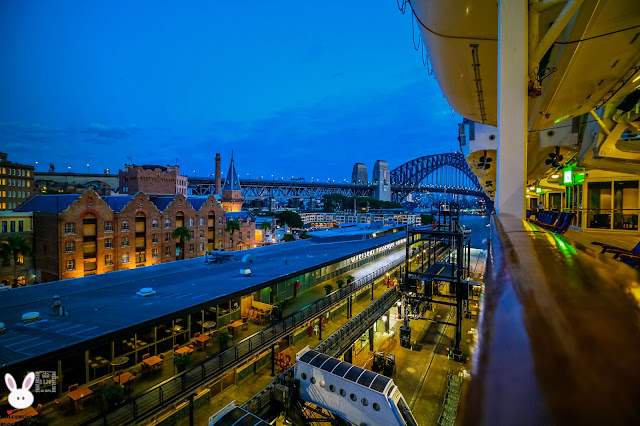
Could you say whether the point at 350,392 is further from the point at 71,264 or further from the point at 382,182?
the point at 382,182

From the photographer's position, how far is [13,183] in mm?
56344

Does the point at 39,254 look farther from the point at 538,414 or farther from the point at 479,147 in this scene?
the point at 538,414

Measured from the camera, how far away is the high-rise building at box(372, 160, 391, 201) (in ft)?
425

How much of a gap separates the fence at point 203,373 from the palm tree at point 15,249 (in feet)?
79.9

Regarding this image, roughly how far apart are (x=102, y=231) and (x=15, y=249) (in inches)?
230

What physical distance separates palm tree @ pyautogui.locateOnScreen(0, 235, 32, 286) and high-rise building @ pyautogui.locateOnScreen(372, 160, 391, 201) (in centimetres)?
11537

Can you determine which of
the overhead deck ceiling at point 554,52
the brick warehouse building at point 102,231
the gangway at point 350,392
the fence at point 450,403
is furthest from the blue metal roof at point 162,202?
the overhead deck ceiling at point 554,52

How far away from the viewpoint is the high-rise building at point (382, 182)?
129500 millimetres

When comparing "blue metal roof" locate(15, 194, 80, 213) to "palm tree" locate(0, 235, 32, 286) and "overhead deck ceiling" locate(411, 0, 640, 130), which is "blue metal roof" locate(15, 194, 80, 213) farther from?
"overhead deck ceiling" locate(411, 0, 640, 130)

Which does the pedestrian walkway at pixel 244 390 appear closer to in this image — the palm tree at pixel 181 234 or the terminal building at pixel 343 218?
the palm tree at pixel 181 234

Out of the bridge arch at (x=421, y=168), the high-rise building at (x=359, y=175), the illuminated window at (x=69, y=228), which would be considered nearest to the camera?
the illuminated window at (x=69, y=228)

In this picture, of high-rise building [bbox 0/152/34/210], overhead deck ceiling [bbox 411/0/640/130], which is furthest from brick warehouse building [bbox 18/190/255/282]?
high-rise building [bbox 0/152/34/210]

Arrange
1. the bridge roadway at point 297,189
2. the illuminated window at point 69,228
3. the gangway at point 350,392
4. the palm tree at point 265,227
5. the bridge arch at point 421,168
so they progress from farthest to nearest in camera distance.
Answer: the bridge arch at point 421,168 → the bridge roadway at point 297,189 → the palm tree at point 265,227 → the illuminated window at point 69,228 → the gangway at point 350,392

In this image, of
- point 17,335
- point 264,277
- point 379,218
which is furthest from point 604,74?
point 379,218
